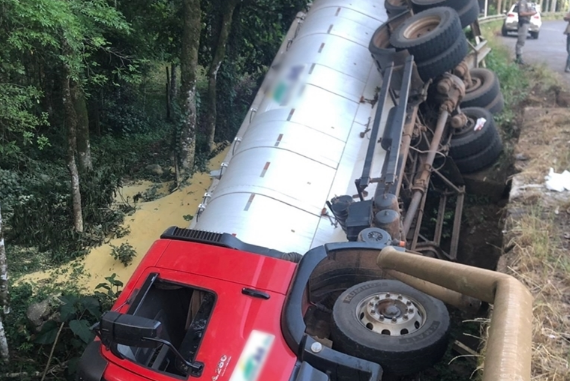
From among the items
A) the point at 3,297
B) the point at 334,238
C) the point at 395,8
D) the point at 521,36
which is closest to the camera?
the point at 334,238

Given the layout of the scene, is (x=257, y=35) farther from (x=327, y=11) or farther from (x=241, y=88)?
(x=327, y=11)

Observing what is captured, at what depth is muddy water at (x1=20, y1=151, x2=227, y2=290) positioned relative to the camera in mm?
7152

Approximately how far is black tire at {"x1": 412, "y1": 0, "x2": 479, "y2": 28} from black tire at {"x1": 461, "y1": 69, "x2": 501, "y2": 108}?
Result: 1.12m

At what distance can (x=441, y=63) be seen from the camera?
6734mm

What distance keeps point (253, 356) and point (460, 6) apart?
6.57 m

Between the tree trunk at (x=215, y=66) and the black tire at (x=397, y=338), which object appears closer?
the black tire at (x=397, y=338)

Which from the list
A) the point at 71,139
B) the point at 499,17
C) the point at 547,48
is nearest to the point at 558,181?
the point at 71,139

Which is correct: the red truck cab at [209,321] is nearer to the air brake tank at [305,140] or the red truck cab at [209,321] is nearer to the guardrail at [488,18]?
the air brake tank at [305,140]

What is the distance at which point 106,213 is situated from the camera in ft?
27.4

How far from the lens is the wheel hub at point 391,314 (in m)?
3.38

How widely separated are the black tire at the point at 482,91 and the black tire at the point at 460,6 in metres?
1.12

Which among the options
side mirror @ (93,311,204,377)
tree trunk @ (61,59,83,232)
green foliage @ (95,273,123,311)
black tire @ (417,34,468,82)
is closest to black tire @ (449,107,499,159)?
black tire @ (417,34,468,82)

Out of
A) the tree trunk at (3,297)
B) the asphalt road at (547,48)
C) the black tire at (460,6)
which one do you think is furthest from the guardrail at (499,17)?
the tree trunk at (3,297)

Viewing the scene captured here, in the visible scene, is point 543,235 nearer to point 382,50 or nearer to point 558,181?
point 558,181
